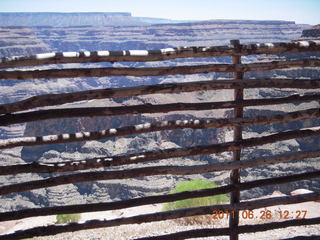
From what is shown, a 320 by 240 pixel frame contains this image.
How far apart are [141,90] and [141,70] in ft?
0.46

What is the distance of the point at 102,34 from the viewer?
424ft

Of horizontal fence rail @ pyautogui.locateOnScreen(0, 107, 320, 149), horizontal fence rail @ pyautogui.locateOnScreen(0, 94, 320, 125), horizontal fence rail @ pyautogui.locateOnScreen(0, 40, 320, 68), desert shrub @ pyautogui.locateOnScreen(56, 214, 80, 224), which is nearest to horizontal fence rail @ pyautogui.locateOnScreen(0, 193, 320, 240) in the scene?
horizontal fence rail @ pyautogui.locateOnScreen(0, 107, 320, 149)

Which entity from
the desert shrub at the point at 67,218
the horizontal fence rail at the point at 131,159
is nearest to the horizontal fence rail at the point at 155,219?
the horizontal fence rail at the point at 131,159

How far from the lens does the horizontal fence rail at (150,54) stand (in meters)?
2.33

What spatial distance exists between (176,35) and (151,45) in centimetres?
814

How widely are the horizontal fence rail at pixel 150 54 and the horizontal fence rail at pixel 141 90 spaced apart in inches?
7.9

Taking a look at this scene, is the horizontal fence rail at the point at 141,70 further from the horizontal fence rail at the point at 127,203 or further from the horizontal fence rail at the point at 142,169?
the horizontal fence rail at the point at 127,203

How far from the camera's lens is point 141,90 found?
2602 mm

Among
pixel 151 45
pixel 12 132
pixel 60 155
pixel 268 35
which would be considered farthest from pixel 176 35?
pixel 60 155

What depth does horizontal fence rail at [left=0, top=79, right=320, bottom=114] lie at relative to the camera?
95.5 inches

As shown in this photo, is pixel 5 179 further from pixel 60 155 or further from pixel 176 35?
pixel 176 35
